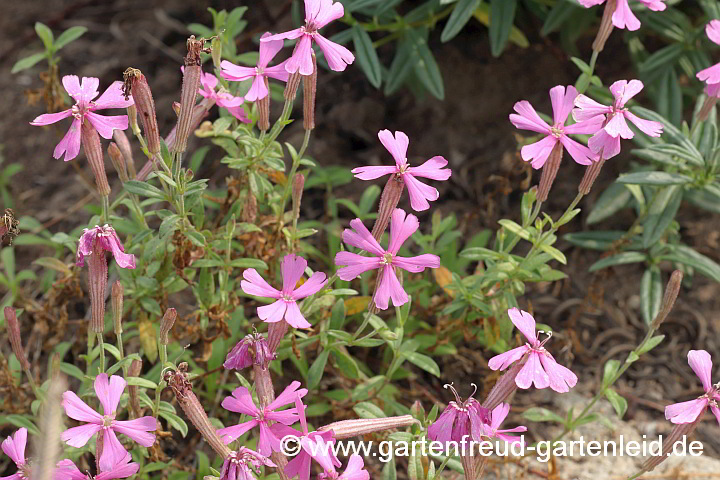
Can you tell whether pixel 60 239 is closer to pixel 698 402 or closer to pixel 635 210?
pixel 698 402

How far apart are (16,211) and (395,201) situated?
1.73 meters

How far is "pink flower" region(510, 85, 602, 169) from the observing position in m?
1.68

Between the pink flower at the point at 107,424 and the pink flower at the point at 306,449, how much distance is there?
251 millimetres

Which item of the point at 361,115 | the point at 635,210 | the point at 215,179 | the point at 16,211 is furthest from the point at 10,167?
the point at 635,210

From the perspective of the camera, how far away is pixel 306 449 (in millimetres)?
1463

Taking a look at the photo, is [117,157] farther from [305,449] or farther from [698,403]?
[698,403]

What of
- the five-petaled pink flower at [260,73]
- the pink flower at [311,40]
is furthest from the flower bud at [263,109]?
the pink flower at [311,40]

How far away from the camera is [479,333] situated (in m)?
2.23

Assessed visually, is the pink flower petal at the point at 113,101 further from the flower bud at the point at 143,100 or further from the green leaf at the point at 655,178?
the green leaf at the point at 655,178

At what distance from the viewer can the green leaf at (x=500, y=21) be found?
2.54 metres

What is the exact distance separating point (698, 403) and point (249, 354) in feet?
2.76

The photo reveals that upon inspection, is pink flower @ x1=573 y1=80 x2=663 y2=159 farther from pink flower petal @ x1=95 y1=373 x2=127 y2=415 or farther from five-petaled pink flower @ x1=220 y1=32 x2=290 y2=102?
pink flower petal @ x1=95 y1=373 x2=127 y2=415

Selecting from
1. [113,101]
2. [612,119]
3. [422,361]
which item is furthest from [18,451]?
[612,119]

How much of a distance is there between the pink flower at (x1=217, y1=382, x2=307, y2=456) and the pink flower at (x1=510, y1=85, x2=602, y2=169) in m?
0.65
